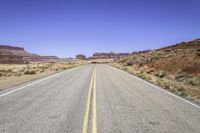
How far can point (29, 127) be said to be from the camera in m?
6.95

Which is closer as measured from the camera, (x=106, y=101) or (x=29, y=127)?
(x=29, y=127)

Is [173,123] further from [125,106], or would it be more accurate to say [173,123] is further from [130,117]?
[125,106]

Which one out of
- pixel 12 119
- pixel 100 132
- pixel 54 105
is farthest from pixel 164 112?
pixel 12 119

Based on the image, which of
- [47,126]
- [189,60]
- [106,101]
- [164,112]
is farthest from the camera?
[189,60]

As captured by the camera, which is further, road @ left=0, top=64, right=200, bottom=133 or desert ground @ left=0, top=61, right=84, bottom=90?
desert ground @ left=0, top=61, right=84, bottom=90

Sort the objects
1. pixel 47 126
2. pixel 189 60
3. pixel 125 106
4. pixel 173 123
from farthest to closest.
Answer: pixel 189 60 < pixel 125 106 < pixel 173 123 < pixel 47 126

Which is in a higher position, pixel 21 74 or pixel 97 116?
pixel 97 116

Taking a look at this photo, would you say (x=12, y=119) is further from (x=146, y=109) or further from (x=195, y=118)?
(x=195, y=118)

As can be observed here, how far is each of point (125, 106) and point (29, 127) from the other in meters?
4.41

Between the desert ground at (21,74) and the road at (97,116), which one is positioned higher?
the road at (97,116)

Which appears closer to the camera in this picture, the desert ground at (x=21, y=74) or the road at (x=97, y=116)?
the road at (x=97, y=116)

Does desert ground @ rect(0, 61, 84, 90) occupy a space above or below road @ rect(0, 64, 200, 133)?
below

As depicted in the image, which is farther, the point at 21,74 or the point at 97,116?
the point at 21,74

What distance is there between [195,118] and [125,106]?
284 centimetres
